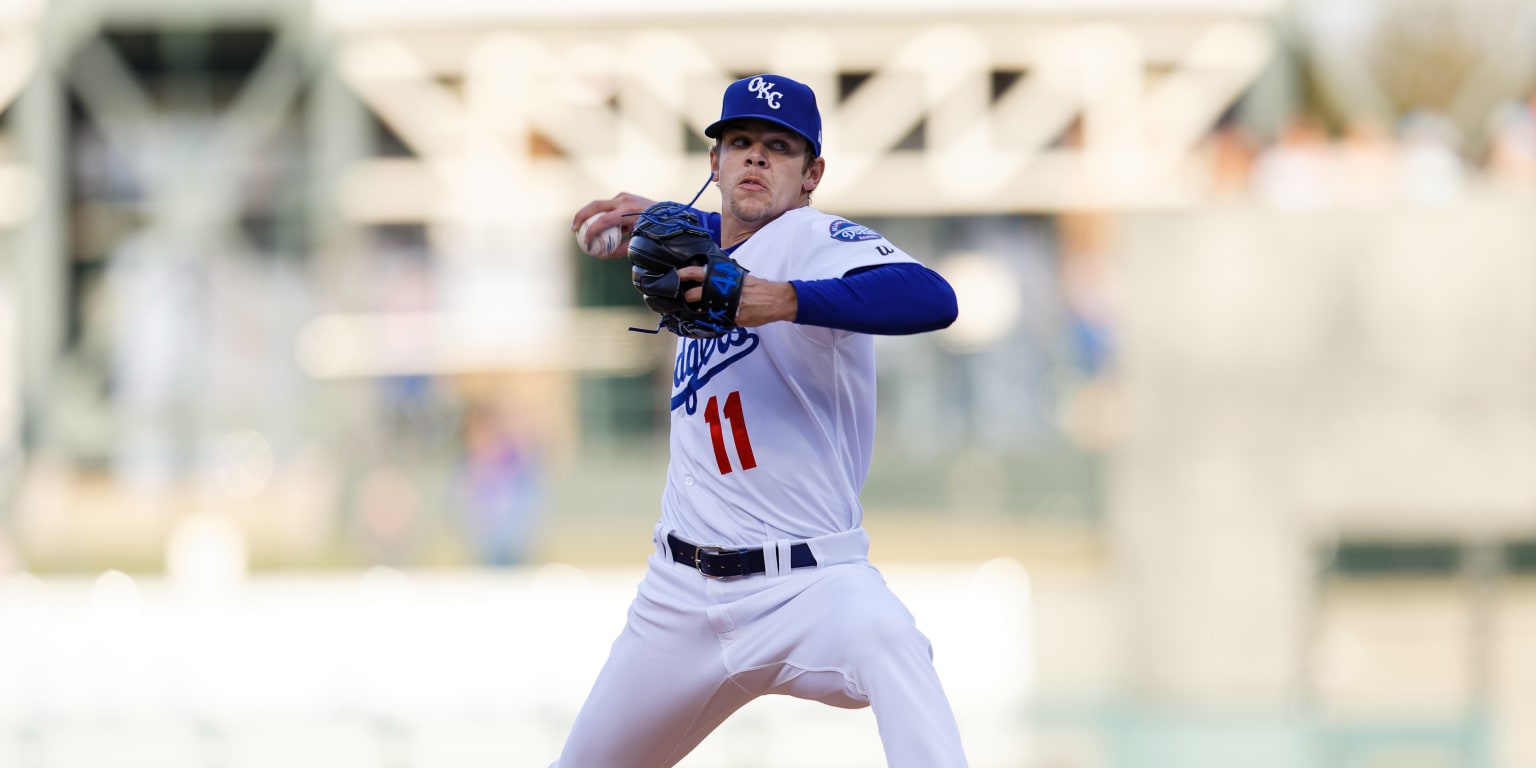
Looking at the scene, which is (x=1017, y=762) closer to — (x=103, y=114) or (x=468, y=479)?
(x=468, y=479)

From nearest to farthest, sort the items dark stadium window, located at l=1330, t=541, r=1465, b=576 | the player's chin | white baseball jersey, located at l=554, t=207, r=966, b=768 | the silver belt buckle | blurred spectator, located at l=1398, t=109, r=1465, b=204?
white baseball jersey, located at l=554, t=207, r=966, b=768
the silver belt buckle
the player's chin
dark stadium window, located at l=1330, t=541, r=1465, b=576
blurred spectator, located at l=1398, t=109, r=1465, b=204

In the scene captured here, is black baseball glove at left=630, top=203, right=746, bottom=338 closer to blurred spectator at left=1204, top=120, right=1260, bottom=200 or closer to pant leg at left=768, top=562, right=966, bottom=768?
pant leg at left=768, top=562, right=966, bottom=768

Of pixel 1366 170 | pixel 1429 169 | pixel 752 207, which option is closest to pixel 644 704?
pixel 752 207

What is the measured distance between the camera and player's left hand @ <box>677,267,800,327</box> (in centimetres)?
392

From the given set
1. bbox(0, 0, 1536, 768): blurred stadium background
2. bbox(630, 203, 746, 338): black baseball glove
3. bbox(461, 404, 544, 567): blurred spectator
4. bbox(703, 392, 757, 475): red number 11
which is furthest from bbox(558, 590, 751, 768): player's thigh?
bbox(461, 404, 544, 567): blurred spectator

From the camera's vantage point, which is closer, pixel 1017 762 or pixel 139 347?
pixel 1017 762

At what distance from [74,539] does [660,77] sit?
21.3 ft

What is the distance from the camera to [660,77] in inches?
689

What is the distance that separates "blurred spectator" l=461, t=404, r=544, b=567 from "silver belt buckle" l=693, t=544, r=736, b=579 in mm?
8653

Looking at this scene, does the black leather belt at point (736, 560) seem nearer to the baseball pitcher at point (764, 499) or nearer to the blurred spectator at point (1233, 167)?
the baseball pitcher at point (764, 499)

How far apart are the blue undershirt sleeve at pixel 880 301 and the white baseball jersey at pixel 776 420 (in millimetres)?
265

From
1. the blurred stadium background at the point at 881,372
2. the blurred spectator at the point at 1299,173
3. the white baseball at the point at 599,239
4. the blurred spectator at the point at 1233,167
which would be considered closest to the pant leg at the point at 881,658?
the white baseball at the point at 599,239

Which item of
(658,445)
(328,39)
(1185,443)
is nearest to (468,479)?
(658,445)

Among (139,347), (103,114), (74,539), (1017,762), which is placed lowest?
(1017,762)
